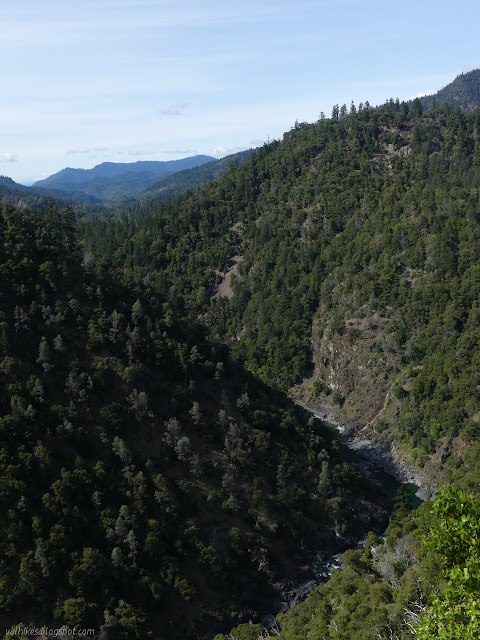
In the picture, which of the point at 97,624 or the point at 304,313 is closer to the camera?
the point at 97,624

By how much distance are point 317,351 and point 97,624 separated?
96251 mm

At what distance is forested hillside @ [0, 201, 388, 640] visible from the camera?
5419cm

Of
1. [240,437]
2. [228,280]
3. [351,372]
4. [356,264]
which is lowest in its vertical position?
[351,372]

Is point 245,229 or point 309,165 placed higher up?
point 309,165

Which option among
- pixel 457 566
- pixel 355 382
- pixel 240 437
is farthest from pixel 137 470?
pixel 355 382

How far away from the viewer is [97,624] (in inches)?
2019

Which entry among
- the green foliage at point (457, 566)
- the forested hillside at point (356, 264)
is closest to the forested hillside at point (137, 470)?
the forested hillside at point (356, 264)

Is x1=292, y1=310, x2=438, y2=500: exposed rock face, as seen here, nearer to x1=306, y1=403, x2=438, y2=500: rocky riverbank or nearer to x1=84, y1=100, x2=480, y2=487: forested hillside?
x1=306, y1=403, x2=438, y2=500: rocky riverbank

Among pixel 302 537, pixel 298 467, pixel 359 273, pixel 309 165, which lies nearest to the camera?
pixel 302 537

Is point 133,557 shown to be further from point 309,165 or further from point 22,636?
point 309,165

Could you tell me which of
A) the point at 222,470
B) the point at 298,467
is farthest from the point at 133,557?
the point at 298,467

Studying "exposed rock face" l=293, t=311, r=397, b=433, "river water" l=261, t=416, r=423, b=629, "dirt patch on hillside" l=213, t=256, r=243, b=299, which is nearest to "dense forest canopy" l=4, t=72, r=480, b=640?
"exposed rock face" l=293, t=311, r=397, b=433

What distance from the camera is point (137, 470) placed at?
217 feet

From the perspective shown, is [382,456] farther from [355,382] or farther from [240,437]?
[240,437]
